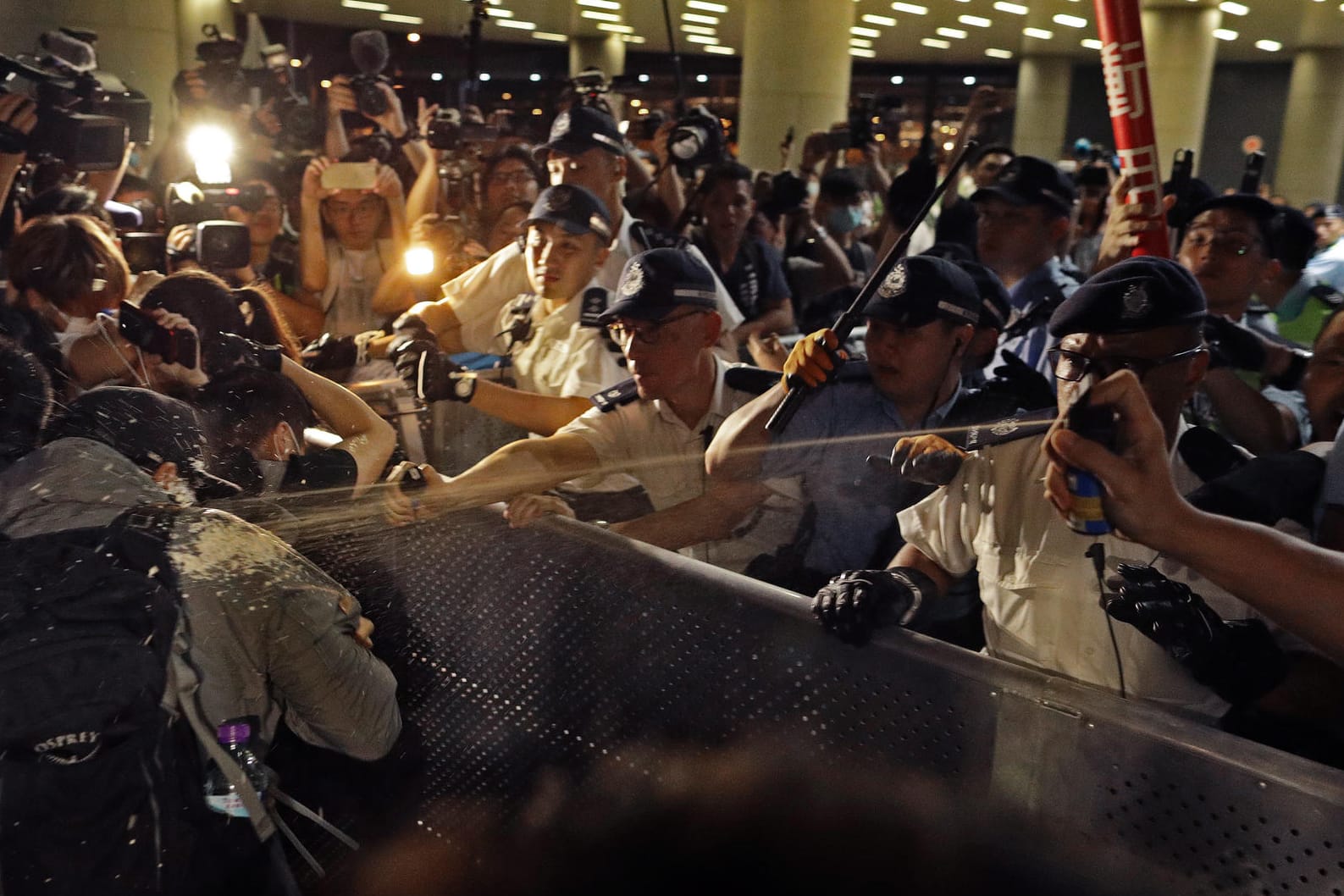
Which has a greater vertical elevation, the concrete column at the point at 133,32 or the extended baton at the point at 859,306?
the concrete column at the point at 133,32

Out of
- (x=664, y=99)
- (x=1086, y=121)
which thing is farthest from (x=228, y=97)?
(x=1086, y=121)

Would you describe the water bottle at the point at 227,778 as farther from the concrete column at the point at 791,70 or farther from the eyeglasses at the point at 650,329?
the concrete column at the point at 791,70

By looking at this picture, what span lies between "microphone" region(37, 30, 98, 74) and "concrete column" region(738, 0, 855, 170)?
422 inches

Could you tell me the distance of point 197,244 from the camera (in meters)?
3.86

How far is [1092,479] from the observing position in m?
1.76

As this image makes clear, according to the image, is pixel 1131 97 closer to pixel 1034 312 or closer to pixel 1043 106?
pixel 1034 312

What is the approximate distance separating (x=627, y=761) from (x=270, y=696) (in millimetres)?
754

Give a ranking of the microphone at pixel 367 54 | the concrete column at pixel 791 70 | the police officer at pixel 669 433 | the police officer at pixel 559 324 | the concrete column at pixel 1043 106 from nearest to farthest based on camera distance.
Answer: the police officer at pixel 669 433
the police officer at pixel 559 324
the microphone at pixel 367 54
the concrete column at pixel 791 70
the concrete column at pixel 1043 106

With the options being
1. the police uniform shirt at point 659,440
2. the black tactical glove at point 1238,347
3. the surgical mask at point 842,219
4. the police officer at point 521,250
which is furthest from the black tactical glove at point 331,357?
the surgical mask at point 842,219

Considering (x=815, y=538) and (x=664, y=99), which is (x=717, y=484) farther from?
(x=664, y=99)

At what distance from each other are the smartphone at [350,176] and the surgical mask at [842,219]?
10.7 ft

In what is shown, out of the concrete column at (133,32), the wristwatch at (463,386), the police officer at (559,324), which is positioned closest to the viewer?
the wristwatch at (463,386)

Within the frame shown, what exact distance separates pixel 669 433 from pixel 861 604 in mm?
1283

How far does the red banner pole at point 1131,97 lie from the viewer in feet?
9.62
